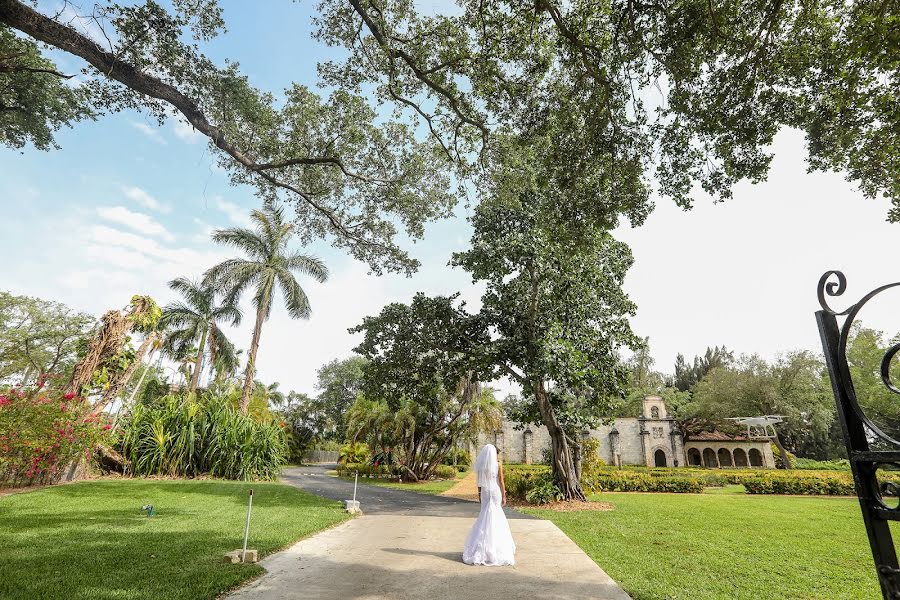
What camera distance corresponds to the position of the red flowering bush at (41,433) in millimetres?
10828

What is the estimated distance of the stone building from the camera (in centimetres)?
3806

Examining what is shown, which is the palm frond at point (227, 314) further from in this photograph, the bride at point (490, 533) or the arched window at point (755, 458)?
the arched window at point (755, 458)

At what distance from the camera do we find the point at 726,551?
7.79 meters

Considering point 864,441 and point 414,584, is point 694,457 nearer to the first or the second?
point 414,584

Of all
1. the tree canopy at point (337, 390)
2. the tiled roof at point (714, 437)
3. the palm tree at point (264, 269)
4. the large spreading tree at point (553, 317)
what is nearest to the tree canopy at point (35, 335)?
the palm tree at point (264, 269)

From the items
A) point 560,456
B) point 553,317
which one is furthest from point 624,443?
point 553,317

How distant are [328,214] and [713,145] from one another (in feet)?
26.6

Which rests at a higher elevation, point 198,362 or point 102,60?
point 102,60

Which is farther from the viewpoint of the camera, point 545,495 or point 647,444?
point 647,444

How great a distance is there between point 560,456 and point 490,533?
9.69 metres

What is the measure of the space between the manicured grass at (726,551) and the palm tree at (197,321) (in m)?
21.0

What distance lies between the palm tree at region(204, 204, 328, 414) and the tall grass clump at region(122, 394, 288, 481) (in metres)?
5.80

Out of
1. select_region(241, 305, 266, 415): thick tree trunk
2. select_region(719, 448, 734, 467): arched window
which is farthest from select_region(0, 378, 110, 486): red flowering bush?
select_region(719, 448, 734, 467): arched window

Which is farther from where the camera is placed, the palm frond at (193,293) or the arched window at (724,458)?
the arched window at (724,458)
